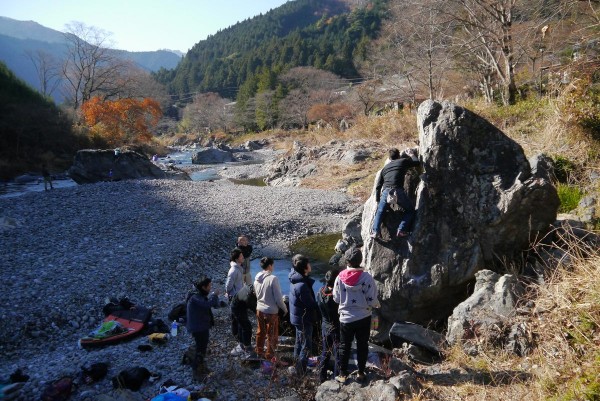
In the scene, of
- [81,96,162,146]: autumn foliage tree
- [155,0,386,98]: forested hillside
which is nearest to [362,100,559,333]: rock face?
[81,96,162,146]: autumn foliage tree

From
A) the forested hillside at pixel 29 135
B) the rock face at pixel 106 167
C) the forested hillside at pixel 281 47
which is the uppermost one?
the forested hillside at pixel 281 47

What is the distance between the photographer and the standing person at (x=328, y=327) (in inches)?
213

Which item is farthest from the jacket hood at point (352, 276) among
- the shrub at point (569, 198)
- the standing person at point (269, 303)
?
the shrub at point (569, 198)

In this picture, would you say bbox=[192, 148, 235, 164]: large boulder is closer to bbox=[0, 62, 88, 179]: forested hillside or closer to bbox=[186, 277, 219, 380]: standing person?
bbox=[0, 62, 88, 179]: forested hillside

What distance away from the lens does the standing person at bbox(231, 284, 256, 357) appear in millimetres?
6287

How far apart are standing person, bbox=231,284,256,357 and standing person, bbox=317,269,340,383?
128cm

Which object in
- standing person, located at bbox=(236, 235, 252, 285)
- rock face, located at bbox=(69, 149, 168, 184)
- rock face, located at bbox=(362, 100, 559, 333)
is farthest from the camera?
rock face, located at bbox=(69, 149, 168, 184)

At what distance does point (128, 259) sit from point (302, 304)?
26.4ft

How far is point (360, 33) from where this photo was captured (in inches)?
3263

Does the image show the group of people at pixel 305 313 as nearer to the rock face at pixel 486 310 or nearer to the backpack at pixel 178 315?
the rock face at pixel 486 310

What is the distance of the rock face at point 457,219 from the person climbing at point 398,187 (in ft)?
0.56

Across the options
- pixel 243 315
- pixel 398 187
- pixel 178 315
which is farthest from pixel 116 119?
pixel 398 187

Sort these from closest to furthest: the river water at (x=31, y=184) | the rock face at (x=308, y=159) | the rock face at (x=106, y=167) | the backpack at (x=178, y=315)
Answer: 1. the backpack at (x=178, y=315)
2. the river water at (x=31, y=184)
3. the rock face at (x=308, y=159)
4. the rock face at (x=106, y=167)

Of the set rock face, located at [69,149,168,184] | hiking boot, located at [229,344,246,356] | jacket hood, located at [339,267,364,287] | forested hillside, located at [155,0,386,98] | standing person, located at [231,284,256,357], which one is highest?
forested hillside, located at [155,0,386,98]
